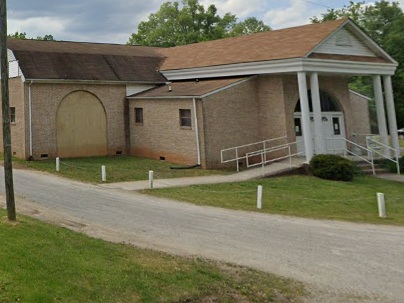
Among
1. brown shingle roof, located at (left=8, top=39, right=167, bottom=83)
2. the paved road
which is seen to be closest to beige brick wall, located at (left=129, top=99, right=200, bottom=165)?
brown shingle roof, located at (left=8, top=39, right=167, bottom=83)

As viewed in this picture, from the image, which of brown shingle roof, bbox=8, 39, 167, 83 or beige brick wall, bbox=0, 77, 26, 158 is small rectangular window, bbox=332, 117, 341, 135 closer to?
brown shingle roof, bbox=8, 39, 167, 83

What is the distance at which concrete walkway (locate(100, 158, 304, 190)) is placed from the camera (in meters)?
15.4

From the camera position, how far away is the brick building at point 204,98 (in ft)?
66.2

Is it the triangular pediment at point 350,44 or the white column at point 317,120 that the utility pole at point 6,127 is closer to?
the white column at point 317,120

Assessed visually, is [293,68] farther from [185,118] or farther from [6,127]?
[6,127]

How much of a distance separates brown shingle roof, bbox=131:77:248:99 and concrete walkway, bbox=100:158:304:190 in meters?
4.57

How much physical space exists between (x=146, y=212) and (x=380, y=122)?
17867 millimetres

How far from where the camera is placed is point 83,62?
974 inches

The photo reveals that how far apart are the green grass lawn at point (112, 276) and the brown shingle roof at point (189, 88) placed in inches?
519

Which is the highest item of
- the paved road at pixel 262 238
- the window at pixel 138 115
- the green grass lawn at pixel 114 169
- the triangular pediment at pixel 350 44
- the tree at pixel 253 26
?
the tree at pixel 253 26

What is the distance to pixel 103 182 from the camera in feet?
52.1

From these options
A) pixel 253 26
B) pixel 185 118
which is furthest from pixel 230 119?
pixel 253 26

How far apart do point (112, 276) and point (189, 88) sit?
17403 mm

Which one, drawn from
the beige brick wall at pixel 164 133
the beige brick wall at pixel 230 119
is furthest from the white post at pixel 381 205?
the beige brick wall at pixel 164 133
